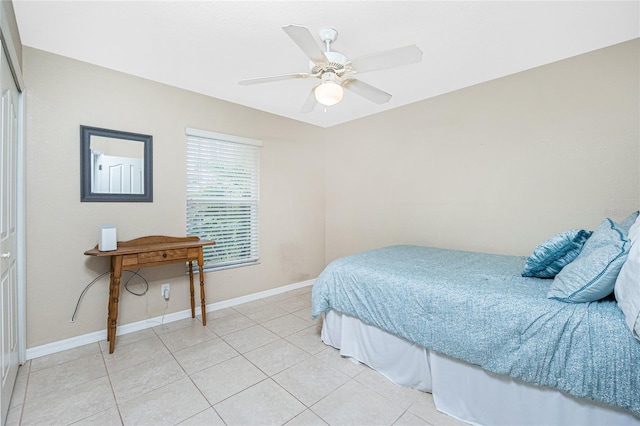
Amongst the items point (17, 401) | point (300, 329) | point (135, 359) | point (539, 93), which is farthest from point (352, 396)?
point (539, 93)

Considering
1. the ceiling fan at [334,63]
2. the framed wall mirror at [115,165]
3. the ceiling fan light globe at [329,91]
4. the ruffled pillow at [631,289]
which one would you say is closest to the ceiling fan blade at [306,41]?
the ceiling fan at [334,63]

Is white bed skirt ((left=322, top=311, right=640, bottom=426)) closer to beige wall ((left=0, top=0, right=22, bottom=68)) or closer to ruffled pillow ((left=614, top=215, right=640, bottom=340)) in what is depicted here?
ruffled pillow ((left=614, top=215, right=640, bottom=340))

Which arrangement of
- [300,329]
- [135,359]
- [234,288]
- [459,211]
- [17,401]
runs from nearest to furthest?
[17,401] < [135,359] < [300,329] < [459,211] < [234,288]

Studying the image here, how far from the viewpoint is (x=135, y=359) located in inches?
88.7

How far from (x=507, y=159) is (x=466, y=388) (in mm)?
2131

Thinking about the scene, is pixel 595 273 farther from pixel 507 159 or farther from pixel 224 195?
pixel 224 195

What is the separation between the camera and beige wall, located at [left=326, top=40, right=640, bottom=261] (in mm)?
2289

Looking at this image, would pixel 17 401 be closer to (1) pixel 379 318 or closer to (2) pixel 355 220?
(1) pixel 379 318

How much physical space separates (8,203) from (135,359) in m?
1.37

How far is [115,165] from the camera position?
2.63 m

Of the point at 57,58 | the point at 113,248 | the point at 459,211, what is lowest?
the point at 113,248

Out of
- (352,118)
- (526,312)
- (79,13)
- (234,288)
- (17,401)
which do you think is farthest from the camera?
(352,118)

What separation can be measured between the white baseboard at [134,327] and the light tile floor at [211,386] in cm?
7

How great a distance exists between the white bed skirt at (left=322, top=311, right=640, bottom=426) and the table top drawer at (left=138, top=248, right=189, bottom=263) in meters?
1.57
